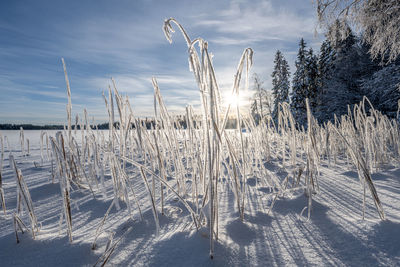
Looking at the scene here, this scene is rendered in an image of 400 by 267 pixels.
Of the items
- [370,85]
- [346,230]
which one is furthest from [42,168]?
[370,85]

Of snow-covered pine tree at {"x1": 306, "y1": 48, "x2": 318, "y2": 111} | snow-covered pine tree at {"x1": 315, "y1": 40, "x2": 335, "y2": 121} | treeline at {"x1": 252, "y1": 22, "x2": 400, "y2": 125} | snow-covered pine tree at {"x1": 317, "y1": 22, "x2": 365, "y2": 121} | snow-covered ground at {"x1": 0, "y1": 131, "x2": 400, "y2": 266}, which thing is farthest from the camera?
snow-covered pine tree at {"x1": 306, "y1": 48, "x2": 318, "y2": 111}

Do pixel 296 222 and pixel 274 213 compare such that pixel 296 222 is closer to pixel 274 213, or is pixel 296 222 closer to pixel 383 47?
pixel 274 213

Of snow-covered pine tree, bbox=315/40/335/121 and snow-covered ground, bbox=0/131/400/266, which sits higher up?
snow-covered pine tree, bbox=315/40/335/121

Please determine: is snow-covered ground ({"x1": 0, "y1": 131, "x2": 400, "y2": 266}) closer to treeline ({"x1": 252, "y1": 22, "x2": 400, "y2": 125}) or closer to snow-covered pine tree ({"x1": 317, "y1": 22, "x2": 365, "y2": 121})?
treeline ({"x1": 252, "y1": 22, "x2": 400, "y2": 125})

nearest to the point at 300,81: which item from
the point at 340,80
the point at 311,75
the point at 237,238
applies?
the point at 311,75

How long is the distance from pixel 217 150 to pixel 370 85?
9458mm

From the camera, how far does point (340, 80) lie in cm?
1048

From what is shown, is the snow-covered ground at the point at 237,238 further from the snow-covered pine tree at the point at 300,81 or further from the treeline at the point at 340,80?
the snow-covered pine tree at the point at 300,81

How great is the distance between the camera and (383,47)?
4.20 metres

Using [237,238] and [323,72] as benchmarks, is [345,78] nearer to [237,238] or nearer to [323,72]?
[323,72]

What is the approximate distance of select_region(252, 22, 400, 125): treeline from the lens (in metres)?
6.85

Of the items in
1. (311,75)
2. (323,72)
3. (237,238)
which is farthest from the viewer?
(311,75)

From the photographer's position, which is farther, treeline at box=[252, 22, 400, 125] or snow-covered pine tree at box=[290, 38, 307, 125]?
snow-covered pine tree at box=[290, 38, 307, 125]

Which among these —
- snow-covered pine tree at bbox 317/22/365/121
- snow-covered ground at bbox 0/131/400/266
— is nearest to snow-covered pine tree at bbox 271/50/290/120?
snow-covered pine tree at bbox 317/22/365/121
